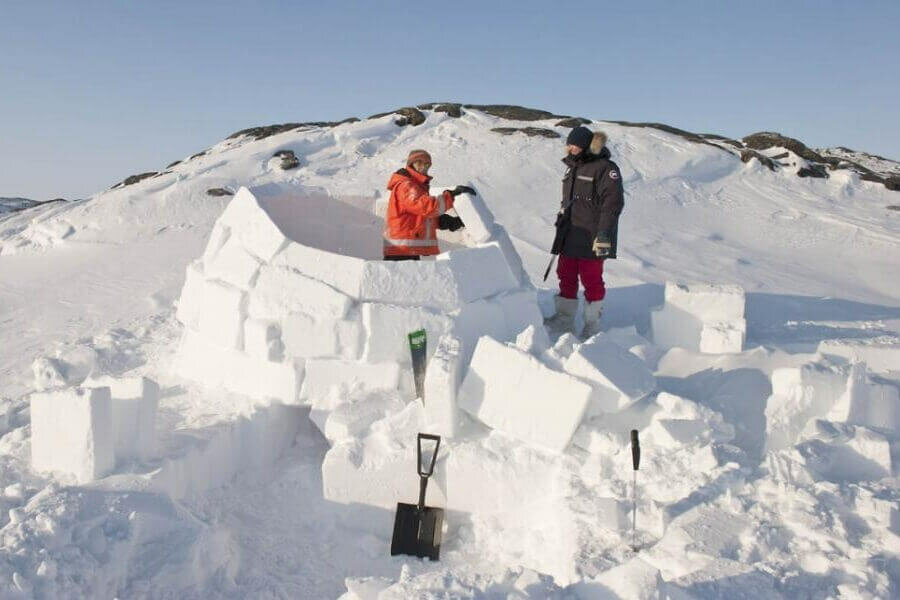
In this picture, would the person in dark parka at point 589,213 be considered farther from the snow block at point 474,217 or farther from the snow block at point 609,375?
the snow block at point 609,375

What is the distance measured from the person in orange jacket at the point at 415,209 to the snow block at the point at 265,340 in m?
1.17

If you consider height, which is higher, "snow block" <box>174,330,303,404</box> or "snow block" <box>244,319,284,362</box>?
"snow block" <box>244,319,284,362</box>

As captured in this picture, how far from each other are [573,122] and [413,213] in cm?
1366

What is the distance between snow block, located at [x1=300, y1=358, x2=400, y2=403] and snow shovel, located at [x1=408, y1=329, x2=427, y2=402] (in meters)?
0.11

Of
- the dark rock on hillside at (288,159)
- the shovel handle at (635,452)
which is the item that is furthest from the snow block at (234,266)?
the dark rock on hillside at (288,159)

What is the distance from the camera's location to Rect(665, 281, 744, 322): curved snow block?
15.2 feet

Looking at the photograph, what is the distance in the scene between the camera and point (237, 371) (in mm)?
4121

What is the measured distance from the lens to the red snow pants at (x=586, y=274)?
15.5 ft

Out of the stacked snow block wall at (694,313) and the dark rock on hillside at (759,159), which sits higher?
the dark rock on hillside at (759,159)

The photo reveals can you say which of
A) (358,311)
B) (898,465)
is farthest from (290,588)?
(898,465)

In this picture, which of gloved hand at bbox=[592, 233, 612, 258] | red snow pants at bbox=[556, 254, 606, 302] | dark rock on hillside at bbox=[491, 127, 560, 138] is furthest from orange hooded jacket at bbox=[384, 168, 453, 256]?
dark rock on hillside at bbox=[491, 127, 560, 138]

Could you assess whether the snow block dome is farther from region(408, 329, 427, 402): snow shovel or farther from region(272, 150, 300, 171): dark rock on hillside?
region(272, 150, 300, 171): dark rock on hillside

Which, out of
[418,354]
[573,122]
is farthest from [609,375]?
[573,122]

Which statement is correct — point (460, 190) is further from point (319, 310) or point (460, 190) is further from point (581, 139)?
point (319, 310)
